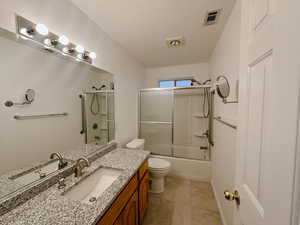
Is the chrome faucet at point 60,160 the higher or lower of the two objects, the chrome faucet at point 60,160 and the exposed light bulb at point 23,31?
the lower

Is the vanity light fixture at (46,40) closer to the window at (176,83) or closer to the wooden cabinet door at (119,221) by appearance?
the wooden cabinet door at (119,221)

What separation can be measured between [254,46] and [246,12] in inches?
9.5

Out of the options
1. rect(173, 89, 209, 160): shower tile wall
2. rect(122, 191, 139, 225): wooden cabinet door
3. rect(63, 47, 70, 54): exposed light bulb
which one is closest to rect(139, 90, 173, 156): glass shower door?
rect(173, 89, 209, 160): shower tile wall

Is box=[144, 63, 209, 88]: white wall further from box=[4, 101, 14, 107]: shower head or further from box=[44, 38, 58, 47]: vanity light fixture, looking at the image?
box=[4, 101, 14, 107]: shower head

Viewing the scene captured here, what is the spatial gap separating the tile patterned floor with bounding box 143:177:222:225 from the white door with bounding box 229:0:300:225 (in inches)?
47.8

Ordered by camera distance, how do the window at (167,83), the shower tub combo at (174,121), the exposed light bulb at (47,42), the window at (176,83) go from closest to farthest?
the exposed light bulb at (47,42) < the shower tub combo at (174,121) < the window at (176,83) < the window at (167,83)

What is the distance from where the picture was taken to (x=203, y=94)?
2.91 meters

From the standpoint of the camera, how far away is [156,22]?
1.61 meters

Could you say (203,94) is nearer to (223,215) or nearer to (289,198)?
(223,215)

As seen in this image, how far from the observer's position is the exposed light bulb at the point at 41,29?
3.26ft

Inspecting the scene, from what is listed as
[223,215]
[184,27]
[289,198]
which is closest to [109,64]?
[184,27]

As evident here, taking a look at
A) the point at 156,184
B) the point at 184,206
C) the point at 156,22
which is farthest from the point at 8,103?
the point at 184,206

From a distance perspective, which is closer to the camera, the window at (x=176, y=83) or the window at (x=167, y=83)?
the window at (x=176, y=83)

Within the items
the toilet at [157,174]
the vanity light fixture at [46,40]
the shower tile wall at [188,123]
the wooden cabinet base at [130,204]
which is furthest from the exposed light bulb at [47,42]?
the shower tile wall at [188,123]
